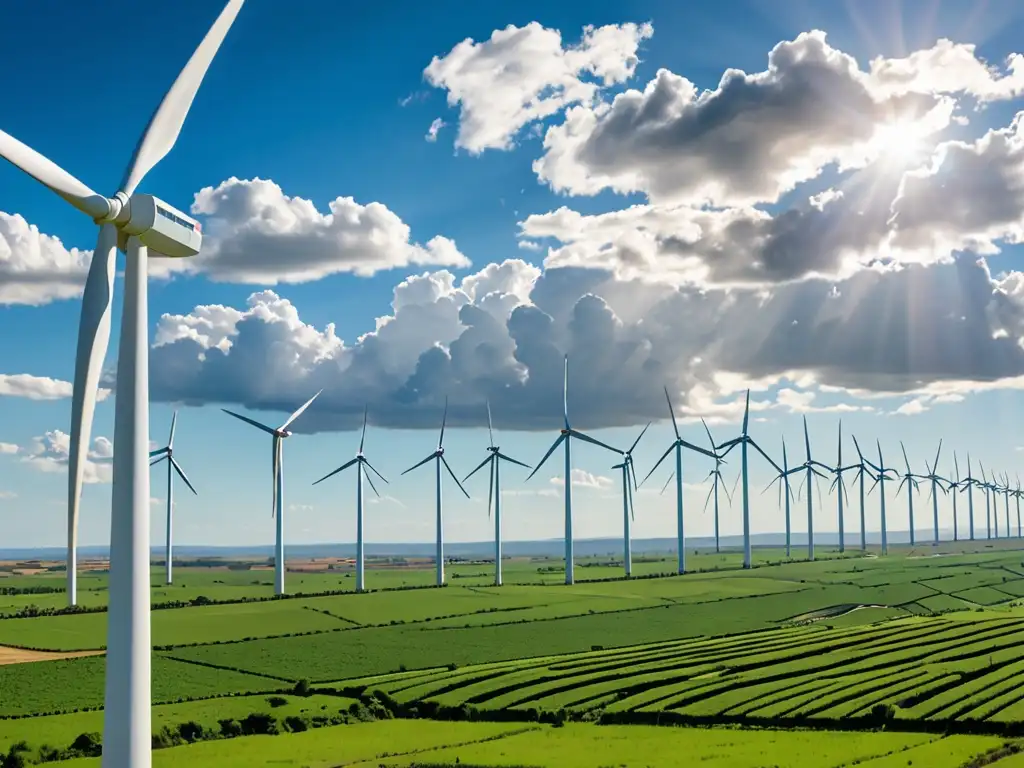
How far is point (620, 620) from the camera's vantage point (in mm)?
133125

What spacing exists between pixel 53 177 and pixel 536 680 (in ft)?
217

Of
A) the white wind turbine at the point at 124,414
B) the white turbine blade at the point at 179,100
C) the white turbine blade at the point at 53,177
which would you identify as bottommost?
the white wind turbine at the point at 124,414

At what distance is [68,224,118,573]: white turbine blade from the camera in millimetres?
37125

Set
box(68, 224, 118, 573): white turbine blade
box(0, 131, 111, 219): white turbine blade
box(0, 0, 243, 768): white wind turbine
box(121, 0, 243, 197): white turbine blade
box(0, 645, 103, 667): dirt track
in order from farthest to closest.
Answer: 1. box(0, 645, 103, 667): dirt track
2. box(121, 0, 243, 197): white turbine blade
3. box(68, 224, 118, 573): white turbine blade
4. box(0, 0, 243, 768): white wind turbine
5. box(0, 131, 111, 219): white turbine blade

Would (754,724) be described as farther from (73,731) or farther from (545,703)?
(73,731)

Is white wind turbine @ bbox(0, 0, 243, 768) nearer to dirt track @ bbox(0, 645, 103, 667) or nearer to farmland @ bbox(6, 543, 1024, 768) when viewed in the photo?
farmland @ bbox(6, 543, 1024, 768)

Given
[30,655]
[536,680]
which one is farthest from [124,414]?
[30,655]

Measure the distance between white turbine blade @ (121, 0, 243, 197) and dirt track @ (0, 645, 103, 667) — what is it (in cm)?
7062

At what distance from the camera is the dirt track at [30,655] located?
99500mm

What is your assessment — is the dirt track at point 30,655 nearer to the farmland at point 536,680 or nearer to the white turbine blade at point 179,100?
the farmland at point 536,680

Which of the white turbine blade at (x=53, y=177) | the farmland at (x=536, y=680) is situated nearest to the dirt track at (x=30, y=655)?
the farmland at (x=536, y=680)

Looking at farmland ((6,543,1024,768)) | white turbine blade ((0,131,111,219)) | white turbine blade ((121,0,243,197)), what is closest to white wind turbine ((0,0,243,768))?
white turbine blade ((0,131,111,219))

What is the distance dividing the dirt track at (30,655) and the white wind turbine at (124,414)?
7000 centimetres

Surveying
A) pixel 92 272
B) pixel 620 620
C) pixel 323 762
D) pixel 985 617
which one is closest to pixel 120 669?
pixel 92 272
